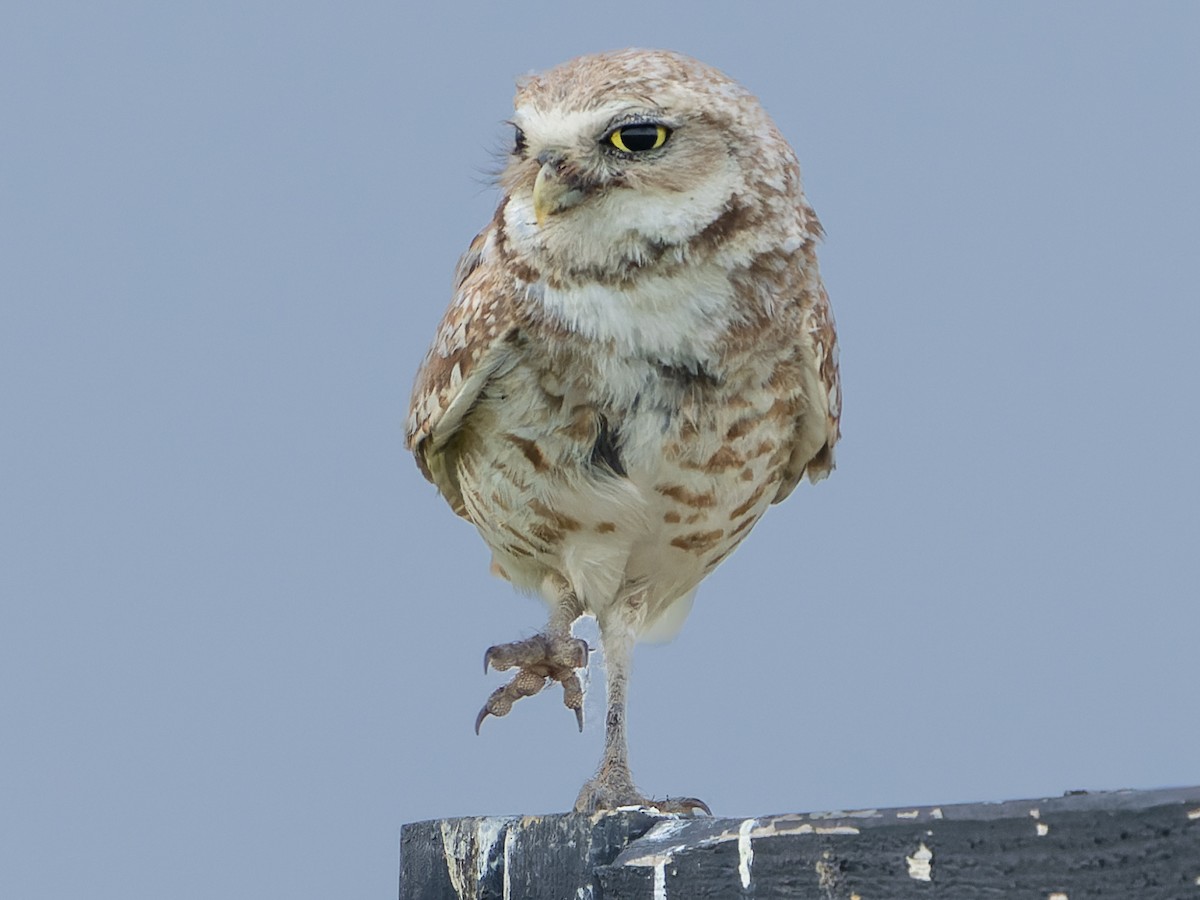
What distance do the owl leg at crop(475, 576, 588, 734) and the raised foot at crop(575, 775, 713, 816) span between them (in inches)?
10.0

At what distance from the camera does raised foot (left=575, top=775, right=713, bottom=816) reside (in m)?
3.33

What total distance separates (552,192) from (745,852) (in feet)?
5.00

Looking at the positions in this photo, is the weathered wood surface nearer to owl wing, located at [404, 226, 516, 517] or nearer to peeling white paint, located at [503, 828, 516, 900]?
peeling white paint, located at [503, 828, 516, 900]

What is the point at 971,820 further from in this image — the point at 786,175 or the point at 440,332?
the point at 440,332

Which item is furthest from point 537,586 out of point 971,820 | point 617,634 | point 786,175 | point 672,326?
point 971,820

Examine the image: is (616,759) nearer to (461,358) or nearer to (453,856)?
(453,856)

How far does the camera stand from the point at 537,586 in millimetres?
3830

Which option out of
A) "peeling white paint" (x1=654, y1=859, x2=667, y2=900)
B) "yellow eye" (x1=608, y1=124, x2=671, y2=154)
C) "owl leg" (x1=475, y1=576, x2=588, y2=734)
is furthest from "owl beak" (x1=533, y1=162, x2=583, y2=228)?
"peeling white paint" (x1=654, y1=859, x2=667, y2=900)

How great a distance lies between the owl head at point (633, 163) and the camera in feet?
9.98

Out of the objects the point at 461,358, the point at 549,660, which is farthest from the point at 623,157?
the point at 549,660

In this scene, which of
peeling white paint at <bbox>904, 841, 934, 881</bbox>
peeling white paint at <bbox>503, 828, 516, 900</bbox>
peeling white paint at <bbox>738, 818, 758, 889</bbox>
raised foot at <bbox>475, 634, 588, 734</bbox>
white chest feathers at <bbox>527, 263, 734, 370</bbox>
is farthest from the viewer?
raised foot at <bbox>475, 634, 588, 734</bbox>

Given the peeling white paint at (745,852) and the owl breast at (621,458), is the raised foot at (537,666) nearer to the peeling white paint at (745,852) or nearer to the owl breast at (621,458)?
the owl breast at (621,458)

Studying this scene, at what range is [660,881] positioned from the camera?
210 cm

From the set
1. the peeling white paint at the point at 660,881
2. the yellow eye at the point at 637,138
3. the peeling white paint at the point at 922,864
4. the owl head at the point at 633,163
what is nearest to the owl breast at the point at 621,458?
the owl head at the point at 633,163
